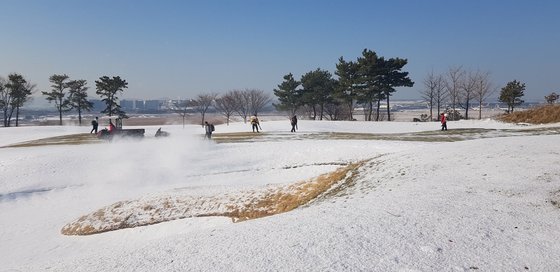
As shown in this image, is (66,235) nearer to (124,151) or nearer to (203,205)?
(203,205)

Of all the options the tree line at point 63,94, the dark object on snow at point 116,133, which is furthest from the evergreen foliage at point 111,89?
the dark object on snow at point 116,133

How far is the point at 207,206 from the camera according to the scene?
16.2m

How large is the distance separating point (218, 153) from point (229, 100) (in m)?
54.9

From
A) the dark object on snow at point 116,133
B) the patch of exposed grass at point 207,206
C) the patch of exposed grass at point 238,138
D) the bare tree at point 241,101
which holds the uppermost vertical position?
the bare tree at point 241,101

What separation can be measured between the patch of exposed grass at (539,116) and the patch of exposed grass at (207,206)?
29.2 metres

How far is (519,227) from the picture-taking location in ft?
24.6

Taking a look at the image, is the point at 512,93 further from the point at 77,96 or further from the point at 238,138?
the point at 77,96

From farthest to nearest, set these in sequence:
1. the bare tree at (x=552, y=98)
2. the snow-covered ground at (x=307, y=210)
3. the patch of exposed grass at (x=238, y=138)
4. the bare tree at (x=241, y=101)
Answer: the bare tree at (x=241, y=101) → the bare tree at (x=552, y=98) → the patch of exposed grass at (x=238, y=138) → the snow-covered ground at (x=307, y=210)

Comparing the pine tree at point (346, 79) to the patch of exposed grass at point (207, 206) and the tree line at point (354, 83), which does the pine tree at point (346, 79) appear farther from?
the patch of exposed grass at point (207, 206)

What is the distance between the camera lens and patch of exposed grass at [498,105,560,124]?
3622cm

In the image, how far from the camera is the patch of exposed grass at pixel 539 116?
3622 centimetres

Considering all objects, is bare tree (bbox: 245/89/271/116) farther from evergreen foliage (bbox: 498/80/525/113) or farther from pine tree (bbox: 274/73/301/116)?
evergreen foliage (bbox: 498/80/525/113)

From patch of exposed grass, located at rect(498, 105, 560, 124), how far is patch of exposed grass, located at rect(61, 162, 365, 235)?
95.9ft

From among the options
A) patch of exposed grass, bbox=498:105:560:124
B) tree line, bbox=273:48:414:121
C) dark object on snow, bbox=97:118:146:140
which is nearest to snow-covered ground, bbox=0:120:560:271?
dark object on snow, bbox=97:118:146:140
